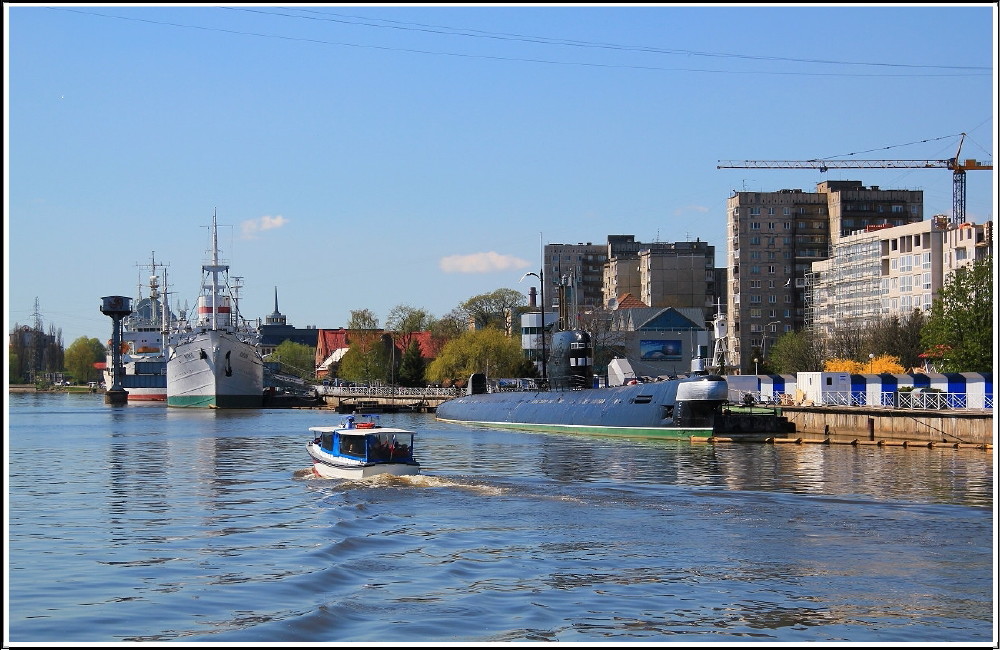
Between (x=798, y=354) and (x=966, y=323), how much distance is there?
154 feet

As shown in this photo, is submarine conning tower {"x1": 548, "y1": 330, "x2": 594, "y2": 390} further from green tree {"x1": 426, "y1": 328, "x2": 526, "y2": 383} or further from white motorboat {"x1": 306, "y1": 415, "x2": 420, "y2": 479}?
green tree {"x1": 426, "y1": 328, "x2": 526, "y2": 383}

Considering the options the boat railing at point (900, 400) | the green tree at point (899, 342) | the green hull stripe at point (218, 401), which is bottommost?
the green hull stripe at point (218, 401)

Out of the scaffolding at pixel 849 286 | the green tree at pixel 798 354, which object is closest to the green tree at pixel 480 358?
the green tree at pixel 798 354

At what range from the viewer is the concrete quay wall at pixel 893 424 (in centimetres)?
5984

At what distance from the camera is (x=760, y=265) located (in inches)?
6476

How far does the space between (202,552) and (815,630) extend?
47.0ft

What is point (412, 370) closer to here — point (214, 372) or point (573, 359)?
point (214, 372)

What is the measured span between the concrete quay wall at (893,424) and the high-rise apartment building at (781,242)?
Answer: 90.2 metres

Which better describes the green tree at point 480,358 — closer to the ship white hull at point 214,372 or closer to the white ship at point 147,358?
the ship white hull at point 214,372

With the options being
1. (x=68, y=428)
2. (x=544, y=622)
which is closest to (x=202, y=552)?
(x=544, y=622)

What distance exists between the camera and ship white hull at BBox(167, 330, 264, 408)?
13512cm

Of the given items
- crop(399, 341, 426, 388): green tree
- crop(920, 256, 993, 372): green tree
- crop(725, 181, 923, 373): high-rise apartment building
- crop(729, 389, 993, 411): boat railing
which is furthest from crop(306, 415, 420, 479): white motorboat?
crop(725, 181, 923, 373): high-rise apartment building

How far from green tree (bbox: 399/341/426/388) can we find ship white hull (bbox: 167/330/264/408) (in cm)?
2141

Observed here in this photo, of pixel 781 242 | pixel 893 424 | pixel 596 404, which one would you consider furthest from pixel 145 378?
pixel 893 424
